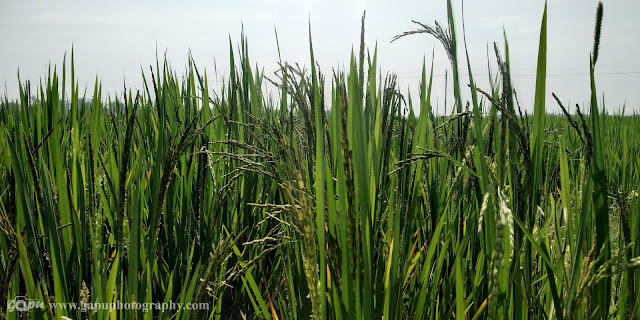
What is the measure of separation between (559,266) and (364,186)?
0.51 metres

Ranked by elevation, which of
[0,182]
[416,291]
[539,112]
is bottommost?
[416,291]

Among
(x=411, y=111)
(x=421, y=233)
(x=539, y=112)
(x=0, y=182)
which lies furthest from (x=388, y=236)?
(x=0, y=182)

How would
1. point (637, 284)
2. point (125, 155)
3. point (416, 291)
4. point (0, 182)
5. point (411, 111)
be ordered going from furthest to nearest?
point (411, 111) < point (0, 182) < point (416, 291) < point (637, 284) < point (125, 155)

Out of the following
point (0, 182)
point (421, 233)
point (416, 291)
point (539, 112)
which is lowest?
point (416, 291)

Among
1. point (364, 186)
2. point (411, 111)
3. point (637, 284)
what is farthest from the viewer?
point (411, 111)

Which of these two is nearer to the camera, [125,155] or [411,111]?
[125,155]

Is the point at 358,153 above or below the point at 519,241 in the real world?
above

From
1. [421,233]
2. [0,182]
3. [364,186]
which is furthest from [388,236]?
[0,182]

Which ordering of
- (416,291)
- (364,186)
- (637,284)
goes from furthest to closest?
(416,291) < (637,284) < (364,186)

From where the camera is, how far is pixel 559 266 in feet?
3.36

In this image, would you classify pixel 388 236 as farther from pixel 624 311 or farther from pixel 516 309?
pixel 624 311

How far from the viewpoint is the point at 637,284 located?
102 centimetres

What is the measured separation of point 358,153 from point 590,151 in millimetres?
371

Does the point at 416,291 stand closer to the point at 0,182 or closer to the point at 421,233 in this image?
the point at 421,233
